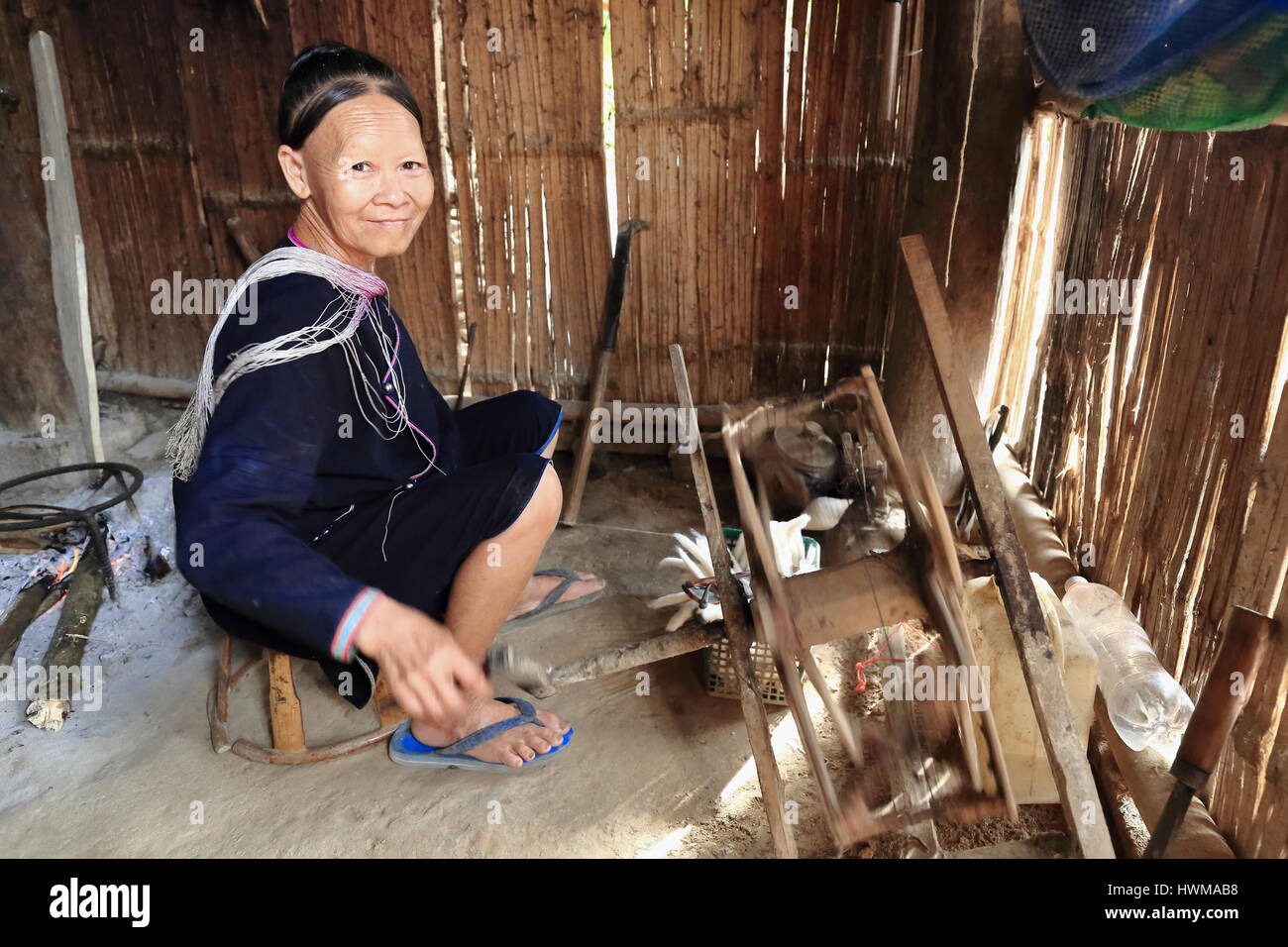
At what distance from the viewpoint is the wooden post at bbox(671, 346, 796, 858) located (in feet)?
5.55

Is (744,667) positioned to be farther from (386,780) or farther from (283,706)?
(283,706)

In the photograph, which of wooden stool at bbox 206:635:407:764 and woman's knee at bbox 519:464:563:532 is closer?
woman's knee at bbox 519:464:563:532

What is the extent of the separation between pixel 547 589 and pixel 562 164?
2.04m

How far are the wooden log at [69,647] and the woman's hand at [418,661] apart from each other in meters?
1.81

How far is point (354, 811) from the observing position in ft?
7.38

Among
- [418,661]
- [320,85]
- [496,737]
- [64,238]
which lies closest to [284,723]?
[496,737]

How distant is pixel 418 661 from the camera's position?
4.84 feet

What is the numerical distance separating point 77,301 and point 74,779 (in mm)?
2129

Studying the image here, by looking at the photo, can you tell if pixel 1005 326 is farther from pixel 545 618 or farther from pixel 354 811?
pixel 354 811

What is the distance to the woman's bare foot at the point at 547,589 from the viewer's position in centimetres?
305

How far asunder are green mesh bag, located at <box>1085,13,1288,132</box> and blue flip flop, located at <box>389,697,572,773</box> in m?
2.04

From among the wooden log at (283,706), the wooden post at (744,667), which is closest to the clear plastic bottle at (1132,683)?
the wooden post at (744,667)

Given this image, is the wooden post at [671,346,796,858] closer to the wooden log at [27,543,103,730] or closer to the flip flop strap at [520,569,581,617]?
the flip flop strap at [520,569,581,617]

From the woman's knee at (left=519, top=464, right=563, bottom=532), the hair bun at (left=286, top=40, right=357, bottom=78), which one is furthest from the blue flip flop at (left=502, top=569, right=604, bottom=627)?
the hair bun at (left=286, top=40, right=357, bottom=78)
